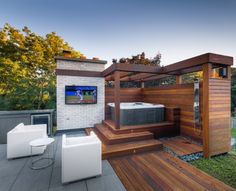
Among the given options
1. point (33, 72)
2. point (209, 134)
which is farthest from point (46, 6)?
point (209, 134)

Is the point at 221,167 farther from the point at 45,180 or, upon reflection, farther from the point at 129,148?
the point at 45,180

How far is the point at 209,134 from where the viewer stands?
3145 millimetres

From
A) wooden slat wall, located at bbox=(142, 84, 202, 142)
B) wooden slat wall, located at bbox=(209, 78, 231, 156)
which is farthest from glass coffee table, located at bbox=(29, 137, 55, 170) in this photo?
wooden slat wall, located at bbox=(142, 84, 202, 142)

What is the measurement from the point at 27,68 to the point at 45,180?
21.2ft

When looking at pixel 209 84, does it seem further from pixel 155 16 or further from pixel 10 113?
pixel 10 113

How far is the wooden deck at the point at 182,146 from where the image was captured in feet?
11.1

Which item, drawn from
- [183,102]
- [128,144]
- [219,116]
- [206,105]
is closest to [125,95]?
[183,102]

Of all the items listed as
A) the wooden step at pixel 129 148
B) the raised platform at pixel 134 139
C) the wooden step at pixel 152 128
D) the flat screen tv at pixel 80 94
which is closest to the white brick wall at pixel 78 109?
the flat screen tv at pixel 80 94

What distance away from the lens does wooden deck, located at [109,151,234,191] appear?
2072 millimetres

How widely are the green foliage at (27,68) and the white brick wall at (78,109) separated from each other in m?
1.34

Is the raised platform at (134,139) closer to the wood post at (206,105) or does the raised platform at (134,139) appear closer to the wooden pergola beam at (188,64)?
the wood post at (206,105)

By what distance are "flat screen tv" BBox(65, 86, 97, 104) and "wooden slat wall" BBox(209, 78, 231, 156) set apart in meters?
4.35

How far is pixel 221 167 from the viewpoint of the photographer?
2.78 metres

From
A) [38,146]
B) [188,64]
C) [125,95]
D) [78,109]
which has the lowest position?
[38,146]
